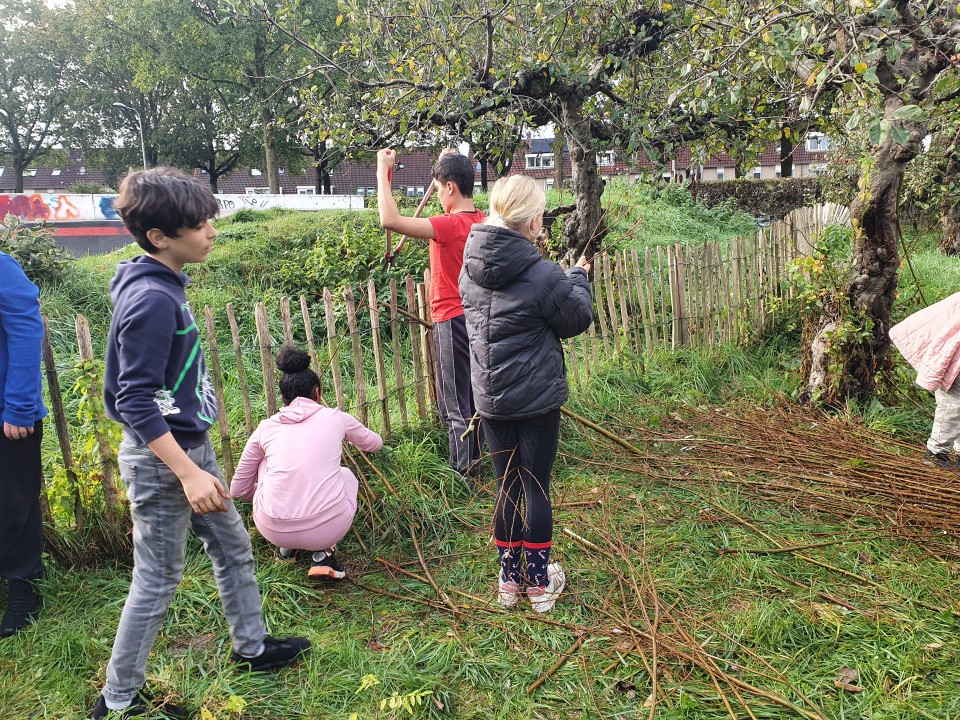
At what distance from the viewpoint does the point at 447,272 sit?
3529mm

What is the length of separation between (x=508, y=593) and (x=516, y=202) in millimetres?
1589

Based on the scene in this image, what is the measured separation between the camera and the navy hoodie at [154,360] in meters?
1.88

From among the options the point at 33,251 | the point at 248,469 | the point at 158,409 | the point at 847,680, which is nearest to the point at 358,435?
the point at 248,469

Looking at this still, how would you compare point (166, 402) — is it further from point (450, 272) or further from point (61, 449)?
point (450, 272)

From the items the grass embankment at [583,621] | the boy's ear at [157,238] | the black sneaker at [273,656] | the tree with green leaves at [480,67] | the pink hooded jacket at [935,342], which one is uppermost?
the tree with green leaves at [480,67]

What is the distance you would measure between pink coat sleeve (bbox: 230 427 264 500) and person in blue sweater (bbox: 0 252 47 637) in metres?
0.77

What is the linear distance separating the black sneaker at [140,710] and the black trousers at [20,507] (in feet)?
2.94

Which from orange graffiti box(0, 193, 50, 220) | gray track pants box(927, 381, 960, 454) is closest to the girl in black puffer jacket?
gray track pants box(927, 381, 960, 454)

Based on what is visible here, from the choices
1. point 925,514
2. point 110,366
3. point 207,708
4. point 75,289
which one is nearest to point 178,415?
Answer: point 110,366

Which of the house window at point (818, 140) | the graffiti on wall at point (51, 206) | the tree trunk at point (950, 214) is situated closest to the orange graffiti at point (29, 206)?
the graffiti on wall at point (51, 206)

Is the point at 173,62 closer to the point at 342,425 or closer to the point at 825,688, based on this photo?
the point at 342,425

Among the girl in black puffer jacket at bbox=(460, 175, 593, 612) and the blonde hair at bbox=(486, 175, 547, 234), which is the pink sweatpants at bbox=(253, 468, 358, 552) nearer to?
the girl in black puffer jacket at bbox=(460, 175, 593, 612)

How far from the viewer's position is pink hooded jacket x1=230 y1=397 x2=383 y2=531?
2.76 meters

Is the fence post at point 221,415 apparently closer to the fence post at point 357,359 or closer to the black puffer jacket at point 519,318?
the fence post at point 357,359
